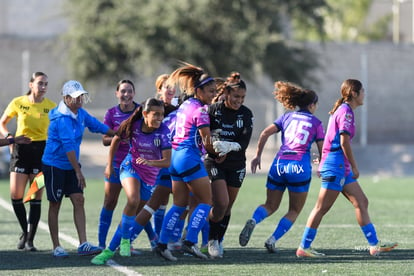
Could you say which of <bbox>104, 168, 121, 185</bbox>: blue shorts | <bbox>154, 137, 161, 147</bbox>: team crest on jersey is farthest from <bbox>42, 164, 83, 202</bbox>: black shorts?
<bbox>154, 137, 161, 147</bbox>: team crest on jersey

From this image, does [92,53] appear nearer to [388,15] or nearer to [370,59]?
[370,59]

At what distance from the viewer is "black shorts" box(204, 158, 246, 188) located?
10055 millimetres

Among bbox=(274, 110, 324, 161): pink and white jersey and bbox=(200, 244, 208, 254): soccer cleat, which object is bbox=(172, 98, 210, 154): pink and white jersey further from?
bbox=(200, 244, 208, 254): soccer cleat

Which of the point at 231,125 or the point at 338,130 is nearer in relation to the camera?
the point at 338,130

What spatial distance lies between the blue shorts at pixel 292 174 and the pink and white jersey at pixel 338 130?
0.21 meters

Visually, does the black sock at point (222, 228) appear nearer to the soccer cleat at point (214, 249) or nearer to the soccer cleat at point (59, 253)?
the soccer cleat at point (214, 249)

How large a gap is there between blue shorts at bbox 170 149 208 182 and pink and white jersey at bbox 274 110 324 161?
1.11 metres

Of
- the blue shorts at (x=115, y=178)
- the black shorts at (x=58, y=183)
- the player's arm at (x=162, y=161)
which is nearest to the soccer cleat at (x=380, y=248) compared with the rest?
the player's arm at (x=162, y=161)

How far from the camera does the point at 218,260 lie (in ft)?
32.0

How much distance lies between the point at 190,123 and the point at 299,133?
4.27 feet

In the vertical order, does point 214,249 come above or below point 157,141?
below

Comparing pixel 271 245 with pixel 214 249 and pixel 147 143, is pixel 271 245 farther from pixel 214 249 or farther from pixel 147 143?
pixel 147 143

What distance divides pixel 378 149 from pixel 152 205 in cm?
2535

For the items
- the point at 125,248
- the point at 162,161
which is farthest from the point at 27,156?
the point at 162,161
